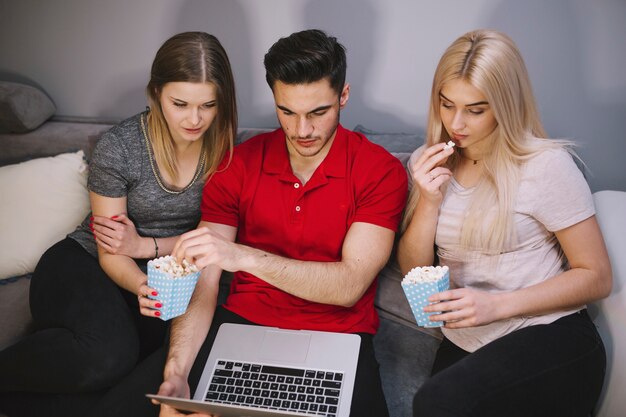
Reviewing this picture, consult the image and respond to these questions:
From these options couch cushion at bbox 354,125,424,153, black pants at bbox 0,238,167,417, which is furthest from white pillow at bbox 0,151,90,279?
couch cushion at bbox 354,125,424,153

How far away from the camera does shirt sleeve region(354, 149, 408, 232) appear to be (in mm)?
1911

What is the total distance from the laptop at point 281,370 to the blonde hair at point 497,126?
0.50 meters

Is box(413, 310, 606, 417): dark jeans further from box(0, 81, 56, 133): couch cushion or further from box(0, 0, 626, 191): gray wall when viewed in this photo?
box(0, 81, 56, 133): couch cushion

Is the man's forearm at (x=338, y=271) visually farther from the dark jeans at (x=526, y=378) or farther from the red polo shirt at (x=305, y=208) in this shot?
the dark jeans at (x=526, y=378)

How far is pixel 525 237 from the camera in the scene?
5.93 feet

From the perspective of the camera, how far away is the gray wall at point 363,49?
2.29m

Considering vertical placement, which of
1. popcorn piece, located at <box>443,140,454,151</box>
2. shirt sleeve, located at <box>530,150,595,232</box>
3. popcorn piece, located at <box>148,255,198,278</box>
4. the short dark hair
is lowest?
popcorn piece, located at <box>148,255,198,278</box>

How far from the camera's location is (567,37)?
7.47 ft

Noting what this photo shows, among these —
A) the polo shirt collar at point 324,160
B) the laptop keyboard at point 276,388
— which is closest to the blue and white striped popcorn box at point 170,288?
the laptop keyboard at point 276,388

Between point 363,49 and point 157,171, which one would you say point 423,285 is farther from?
point 363,49

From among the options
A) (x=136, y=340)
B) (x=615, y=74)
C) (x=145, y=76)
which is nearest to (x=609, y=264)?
(x=615, y=74)

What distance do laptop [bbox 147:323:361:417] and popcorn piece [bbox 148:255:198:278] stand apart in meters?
0.30

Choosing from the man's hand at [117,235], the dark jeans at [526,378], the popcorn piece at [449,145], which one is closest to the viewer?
the dark jeans at [526,378]

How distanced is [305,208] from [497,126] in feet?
2.01
